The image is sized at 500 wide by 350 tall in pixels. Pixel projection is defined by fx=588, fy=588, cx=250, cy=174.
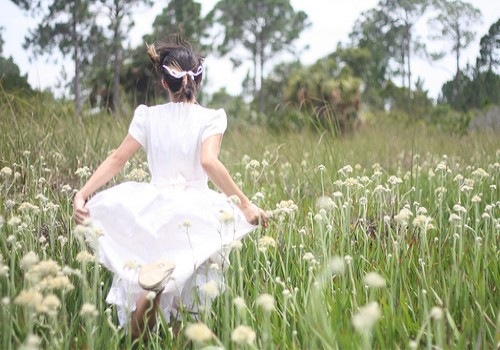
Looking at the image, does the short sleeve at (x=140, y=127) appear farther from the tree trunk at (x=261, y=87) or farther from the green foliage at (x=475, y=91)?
the tree trunk at (x=261, y=87)

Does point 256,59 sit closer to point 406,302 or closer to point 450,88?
point 450,88

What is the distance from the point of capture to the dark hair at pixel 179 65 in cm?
315

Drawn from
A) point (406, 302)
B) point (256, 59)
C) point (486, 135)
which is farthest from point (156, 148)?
point (256, 59)

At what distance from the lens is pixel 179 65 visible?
10.3ft

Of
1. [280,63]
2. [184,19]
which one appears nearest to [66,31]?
[184,19]

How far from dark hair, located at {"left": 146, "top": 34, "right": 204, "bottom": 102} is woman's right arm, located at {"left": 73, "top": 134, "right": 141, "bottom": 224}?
362mm

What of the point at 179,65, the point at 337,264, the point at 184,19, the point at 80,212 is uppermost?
the point at 184,19

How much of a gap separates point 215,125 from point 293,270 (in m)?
0.84

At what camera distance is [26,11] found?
1836cm

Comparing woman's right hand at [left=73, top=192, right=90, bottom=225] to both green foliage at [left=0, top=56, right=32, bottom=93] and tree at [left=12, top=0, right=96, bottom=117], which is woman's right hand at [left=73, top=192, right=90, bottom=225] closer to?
green foliage at [left=0, top=56, right=32, bottom=93]

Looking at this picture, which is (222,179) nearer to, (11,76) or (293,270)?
(293,270)

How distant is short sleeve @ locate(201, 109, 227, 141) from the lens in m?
3.01

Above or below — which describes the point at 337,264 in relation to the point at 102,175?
below

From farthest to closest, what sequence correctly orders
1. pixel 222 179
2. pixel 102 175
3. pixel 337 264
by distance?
pixel 102 175, pixel 222 179, pixel 337 264
